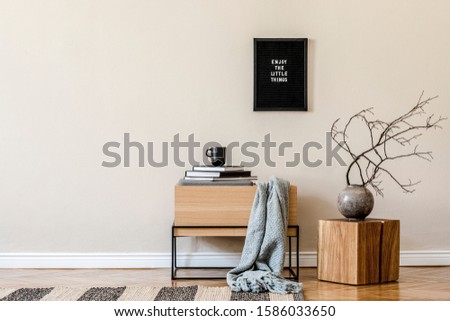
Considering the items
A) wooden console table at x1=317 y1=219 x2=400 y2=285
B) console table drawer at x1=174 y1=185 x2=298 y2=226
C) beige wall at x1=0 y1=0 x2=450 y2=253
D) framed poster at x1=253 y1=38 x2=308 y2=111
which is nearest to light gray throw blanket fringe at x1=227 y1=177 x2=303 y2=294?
console table drawer at x1=174 y1=185 x2=298 y2=226

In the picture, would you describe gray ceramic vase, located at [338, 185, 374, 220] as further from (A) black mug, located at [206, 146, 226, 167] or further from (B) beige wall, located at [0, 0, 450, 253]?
(A) black mug, located at [206, 146, 226, 167]

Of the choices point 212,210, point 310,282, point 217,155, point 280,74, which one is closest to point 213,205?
point 212,210

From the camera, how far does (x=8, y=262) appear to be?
4504 millimetres

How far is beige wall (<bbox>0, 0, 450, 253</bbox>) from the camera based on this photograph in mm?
4504

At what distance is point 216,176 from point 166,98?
66cm

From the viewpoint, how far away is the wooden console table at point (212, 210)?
4105mm

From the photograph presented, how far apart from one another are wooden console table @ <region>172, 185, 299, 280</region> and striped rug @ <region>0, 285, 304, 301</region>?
410 millimetres

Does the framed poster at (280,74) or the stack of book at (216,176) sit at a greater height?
the framed poster at (280,74)

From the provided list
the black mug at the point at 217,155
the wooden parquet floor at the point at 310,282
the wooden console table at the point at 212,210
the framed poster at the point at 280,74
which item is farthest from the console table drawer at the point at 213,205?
the framed poster at the point at 280,74

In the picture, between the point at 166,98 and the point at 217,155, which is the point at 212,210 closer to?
the point at 217,155

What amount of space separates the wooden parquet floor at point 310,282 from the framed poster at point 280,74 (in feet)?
3.17

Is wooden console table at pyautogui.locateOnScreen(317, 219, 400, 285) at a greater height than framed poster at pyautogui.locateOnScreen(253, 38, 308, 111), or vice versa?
framed poster at pyautogui.locateOnScreen(253, 38, 308, 111)

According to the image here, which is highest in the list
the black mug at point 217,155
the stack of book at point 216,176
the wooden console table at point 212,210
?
the black mug at point 217,155

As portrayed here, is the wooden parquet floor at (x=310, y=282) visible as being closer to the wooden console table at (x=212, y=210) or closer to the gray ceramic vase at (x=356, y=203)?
the wooden console table at (x=212, y=210)
